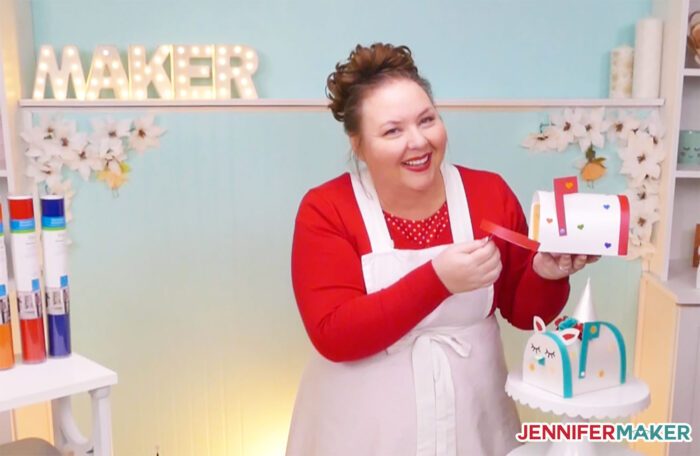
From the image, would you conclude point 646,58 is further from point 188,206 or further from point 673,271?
point 188,206

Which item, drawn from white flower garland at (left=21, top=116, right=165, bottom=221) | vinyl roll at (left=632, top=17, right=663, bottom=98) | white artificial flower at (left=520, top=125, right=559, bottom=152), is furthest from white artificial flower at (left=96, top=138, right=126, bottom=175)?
vinyl roll at (left=632, top=17, right=663, bottom=98)

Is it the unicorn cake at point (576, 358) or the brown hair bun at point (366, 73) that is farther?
the brown hair bun at point (366, 73)

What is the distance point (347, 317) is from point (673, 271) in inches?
58.0

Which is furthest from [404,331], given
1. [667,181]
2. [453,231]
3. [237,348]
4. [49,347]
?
[667,181]

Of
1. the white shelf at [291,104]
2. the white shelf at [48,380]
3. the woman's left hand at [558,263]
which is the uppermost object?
the white shelf at [291,104]

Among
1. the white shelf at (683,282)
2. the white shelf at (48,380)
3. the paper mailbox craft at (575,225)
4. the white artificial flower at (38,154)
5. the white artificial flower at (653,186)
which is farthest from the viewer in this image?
the white artificial flower at (653,186)

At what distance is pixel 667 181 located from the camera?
2.29 metres

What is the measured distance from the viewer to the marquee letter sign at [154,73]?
7.38ft

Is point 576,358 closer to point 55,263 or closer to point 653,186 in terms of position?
point 55,263

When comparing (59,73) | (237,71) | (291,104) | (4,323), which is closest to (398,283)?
(4,323)

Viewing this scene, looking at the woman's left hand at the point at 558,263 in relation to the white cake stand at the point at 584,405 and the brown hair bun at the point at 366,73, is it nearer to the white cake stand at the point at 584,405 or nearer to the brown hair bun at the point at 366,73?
the white cake stand at the point at 584,405

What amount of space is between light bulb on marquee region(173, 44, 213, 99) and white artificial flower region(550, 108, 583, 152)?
1.11 metres
